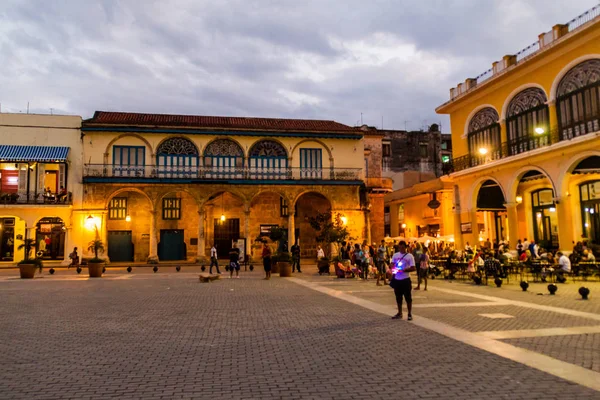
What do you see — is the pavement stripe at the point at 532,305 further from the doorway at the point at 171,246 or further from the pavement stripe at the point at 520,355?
the doorway at the point at 171,246

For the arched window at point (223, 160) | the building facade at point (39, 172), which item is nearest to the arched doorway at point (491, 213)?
the arched window at point (223, 160)

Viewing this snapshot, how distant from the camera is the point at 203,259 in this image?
30125mm

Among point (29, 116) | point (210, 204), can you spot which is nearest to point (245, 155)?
point (210, 204)

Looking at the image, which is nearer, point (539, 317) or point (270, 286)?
point (539, 317)

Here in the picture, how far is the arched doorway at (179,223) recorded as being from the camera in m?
32.1

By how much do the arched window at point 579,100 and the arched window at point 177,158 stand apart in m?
21.4

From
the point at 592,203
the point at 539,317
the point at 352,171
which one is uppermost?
the point at 352,171

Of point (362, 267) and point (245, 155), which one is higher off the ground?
point (245, 155)

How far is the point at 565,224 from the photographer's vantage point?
793 inches

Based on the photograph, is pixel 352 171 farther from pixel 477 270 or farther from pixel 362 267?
pixel 477 270

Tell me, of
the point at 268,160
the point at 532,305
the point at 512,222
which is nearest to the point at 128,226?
the point at 268,160

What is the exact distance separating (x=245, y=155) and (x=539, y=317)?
79.9 feet

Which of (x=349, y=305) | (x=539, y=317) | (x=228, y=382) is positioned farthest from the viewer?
(x=349, y=305)

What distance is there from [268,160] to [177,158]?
6.13m
